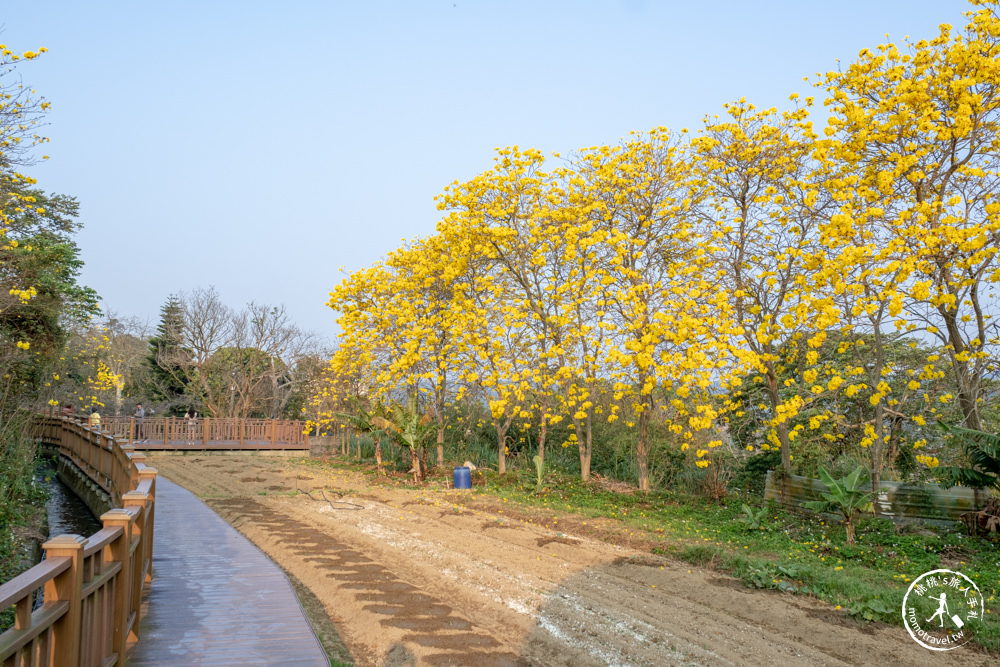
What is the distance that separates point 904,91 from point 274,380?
29766 mm

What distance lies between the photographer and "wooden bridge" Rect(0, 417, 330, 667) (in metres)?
3.35

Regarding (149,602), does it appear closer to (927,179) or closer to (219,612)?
(219,612)

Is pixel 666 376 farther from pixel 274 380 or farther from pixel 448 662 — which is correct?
pixel 274 380

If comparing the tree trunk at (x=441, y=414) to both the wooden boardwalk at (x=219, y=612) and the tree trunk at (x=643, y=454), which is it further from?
the wooden boardwalk at (x=219, y=612)

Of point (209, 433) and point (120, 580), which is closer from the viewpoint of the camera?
point (120, 580)

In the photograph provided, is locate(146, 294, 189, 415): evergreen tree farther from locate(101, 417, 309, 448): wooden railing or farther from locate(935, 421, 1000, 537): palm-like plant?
locate(935, 421, 1000, 537): palm-like plant

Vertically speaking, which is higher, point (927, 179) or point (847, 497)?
point (927, 179)

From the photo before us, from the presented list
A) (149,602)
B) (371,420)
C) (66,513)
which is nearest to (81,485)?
(66,513)

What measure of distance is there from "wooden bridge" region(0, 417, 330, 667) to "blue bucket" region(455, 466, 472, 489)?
6.65 metres

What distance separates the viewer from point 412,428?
60.4 feet

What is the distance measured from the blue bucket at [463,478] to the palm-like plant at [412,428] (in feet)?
5.45

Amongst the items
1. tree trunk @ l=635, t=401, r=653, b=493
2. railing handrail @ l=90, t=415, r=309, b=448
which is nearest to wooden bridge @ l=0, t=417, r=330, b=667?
tree trunk @ l=635, t=401, r=653, b=493

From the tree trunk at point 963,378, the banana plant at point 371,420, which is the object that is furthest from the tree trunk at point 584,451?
the tree trunk at point 963,378

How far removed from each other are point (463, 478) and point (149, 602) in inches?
411
